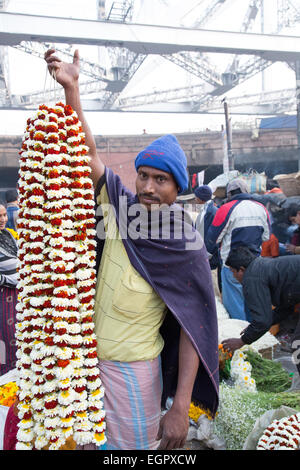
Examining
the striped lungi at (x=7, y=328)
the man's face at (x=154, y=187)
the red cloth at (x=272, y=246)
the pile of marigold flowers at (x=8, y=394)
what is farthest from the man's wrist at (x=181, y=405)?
the red cloth at (x=272, y=246)

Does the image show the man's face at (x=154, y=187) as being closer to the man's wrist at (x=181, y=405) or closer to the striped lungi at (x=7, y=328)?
the man's wrist at (x=181, y=405)

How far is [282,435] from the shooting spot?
2.09 metres

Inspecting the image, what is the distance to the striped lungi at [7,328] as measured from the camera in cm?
382

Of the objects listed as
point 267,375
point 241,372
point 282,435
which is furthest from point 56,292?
point 267,375

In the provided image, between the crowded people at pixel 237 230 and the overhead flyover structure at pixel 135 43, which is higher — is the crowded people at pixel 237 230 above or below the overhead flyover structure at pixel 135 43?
below

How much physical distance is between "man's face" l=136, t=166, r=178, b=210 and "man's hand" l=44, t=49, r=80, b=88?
0.49m

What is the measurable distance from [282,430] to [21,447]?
4.44 feet

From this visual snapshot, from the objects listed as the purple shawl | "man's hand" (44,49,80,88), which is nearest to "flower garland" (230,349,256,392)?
the purple shawl

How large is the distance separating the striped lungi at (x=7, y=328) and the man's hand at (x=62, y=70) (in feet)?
8.48

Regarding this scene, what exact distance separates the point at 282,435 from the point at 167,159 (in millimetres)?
1565

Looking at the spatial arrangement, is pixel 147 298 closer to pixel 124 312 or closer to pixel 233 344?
pixel 124 312

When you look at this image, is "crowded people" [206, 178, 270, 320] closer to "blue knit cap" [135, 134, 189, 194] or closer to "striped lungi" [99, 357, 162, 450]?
"blue knit cap" [135, 134, 189, 194]

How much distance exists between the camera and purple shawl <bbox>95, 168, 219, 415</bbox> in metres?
1.62

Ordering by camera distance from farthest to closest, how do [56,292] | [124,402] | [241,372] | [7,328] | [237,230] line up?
[237,230] < [7,328] < [241,372] < [124,402] < [56,292]
